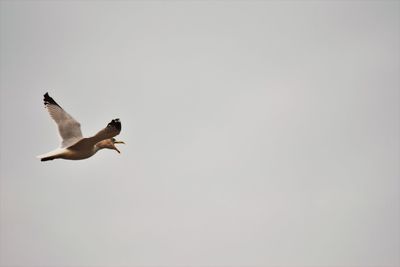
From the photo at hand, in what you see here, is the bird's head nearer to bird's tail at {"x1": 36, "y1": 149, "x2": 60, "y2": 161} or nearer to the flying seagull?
the flying seagull

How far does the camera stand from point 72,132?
31.1 meters

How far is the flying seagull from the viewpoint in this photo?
87.2 ft

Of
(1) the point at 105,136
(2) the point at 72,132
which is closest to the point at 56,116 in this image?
(2) the point at 72,132

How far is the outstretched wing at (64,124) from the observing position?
101ft

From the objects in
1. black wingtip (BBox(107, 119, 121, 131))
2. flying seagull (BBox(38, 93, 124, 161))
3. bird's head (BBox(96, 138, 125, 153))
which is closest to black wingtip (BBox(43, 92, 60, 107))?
flying seagull (BBox(38, 93, 124, 161))

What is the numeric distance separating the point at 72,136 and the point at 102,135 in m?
4.80

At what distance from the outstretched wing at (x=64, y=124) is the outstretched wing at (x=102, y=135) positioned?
0.58 metres

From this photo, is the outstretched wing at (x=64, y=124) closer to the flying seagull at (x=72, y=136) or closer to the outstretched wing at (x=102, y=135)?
the flying seagull at (x=72, y=136)

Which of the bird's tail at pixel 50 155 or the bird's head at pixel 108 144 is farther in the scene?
the bird's head at pixel 108 144

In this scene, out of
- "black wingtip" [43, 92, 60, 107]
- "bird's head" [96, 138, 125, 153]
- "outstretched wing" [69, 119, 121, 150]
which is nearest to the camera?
"outstretched wing" [69, 119, 121, 150]

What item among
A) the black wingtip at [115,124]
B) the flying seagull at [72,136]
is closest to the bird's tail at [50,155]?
the flying seagull at [72,136]

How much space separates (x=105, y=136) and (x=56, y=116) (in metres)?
6.65

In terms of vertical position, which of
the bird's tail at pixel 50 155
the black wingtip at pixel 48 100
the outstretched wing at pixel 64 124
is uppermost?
the black wingtip at pixel 48 100

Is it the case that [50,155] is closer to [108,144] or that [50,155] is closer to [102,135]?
[102,135]
